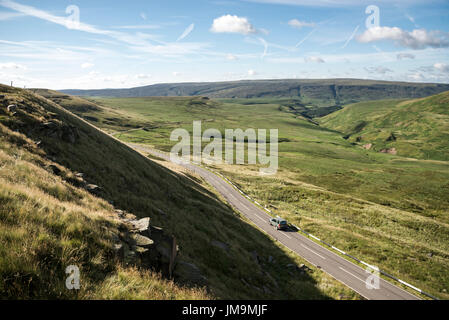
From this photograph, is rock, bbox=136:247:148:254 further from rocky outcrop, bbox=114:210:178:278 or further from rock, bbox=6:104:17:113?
rock, bbox=6:104:17:113

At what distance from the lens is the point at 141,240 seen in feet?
35.4

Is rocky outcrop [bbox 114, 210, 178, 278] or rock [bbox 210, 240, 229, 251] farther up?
rocky outcrop [bbox 114, 210, 178, 278]

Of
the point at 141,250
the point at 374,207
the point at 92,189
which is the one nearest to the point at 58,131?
the point at 92,189

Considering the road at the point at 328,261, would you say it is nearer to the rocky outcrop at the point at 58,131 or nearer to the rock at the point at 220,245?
the rock at the point at 220,245

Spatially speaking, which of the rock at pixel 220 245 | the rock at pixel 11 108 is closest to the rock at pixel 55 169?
the rock at pixel 11 108

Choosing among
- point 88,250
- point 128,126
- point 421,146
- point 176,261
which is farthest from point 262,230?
point 421,146

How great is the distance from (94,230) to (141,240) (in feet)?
7.93

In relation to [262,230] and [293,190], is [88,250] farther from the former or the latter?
[293,190]

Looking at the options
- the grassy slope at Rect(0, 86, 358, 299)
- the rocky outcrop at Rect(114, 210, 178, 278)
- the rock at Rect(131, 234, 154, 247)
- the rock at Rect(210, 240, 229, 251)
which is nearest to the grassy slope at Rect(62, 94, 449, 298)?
the grassy slope at Rect(0, 86, 358, 299)

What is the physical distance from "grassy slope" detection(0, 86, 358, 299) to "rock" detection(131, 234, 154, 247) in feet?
4.00

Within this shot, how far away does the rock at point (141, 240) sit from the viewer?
1051 centimetres

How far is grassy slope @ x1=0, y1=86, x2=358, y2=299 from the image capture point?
21.4 ft

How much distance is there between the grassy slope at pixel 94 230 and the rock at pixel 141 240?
122cm

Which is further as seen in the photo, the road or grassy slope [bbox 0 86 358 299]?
the road
